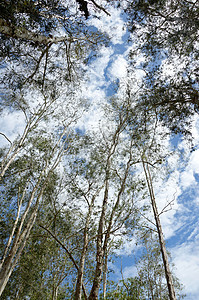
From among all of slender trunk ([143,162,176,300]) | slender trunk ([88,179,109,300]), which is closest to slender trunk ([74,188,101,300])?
slender trunk ([88,179,109,300])

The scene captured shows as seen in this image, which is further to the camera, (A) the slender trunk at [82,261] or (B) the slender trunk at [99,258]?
(A) the slender trunk at [82,261]

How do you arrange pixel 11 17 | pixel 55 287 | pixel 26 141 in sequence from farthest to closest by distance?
pixel 26 141
pixel 55 287
pixel 11 17

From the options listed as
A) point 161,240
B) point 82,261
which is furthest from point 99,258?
point 161,240

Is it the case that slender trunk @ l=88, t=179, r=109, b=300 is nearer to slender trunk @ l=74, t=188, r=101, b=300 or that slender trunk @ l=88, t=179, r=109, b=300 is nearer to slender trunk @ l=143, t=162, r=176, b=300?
slender trunk @ l=74, t=188, r=101, b=300

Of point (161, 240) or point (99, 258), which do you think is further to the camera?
point (161, 240)

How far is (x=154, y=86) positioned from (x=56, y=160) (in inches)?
239

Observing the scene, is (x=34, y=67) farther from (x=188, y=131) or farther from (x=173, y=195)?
(x=173, y=195)

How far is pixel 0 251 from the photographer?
35.1 ft

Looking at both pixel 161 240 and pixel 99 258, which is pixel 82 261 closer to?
pixel 99 258

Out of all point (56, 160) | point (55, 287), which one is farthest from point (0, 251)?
point (56, 160)

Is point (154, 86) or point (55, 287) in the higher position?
point (154, 86)

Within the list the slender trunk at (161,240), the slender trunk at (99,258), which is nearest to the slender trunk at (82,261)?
the slender trunk at (99,258)

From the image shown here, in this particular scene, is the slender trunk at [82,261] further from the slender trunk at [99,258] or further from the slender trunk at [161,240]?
the slender trunk at [161,240]

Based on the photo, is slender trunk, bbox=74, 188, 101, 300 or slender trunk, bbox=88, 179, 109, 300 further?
slender trunk, bbox=74, 188, 101, 300
